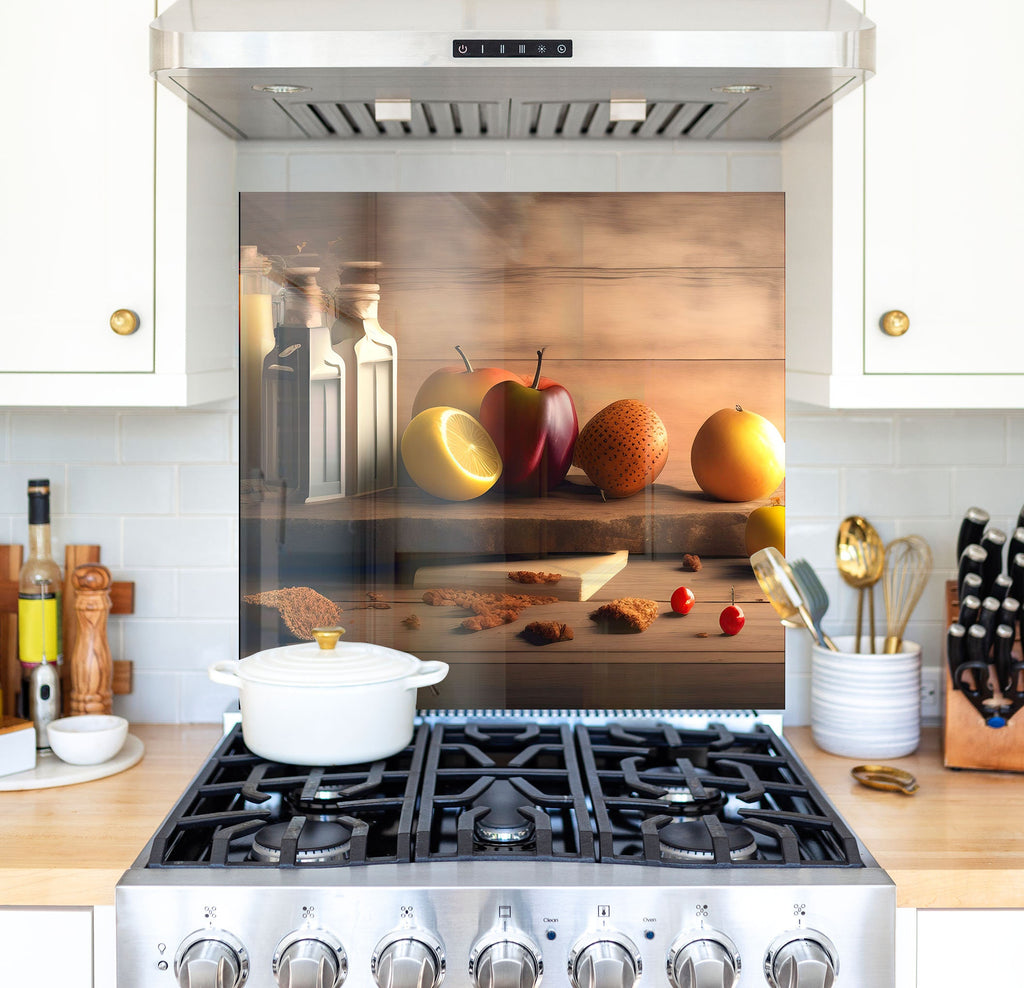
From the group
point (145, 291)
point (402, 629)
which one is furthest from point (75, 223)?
point (402, 629)

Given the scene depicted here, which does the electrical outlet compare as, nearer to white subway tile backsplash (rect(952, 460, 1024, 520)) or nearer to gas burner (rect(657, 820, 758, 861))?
white subway tile backsplash (rect(952, 460, 1024, 520))

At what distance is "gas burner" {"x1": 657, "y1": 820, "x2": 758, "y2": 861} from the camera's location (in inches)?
54.9

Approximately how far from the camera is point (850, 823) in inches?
59.4

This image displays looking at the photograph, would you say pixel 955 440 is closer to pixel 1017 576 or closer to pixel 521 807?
pixel 1017 576

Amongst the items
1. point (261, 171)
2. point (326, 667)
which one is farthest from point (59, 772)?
point (261, 171)

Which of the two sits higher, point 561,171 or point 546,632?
point 561,171

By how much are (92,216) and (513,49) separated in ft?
2.16

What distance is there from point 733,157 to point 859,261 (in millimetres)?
464

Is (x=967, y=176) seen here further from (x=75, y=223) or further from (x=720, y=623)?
(x=75, y=223)

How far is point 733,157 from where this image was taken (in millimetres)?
1936

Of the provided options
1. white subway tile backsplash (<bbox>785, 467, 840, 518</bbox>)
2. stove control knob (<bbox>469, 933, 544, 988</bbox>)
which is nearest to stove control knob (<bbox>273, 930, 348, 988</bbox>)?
stove control knob (<bbox>469, 933, 544, 988</bbox>)

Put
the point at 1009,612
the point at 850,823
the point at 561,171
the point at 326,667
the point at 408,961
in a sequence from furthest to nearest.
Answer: the point at 561,171 → the point at 1009,612 → the point at 326,667 → the point at 850,823 → the point at 408,961

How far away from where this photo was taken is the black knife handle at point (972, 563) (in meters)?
1.72

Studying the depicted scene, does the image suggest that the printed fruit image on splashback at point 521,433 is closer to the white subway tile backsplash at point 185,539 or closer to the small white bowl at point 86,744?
the white subway tile backsplash at point 185,539
